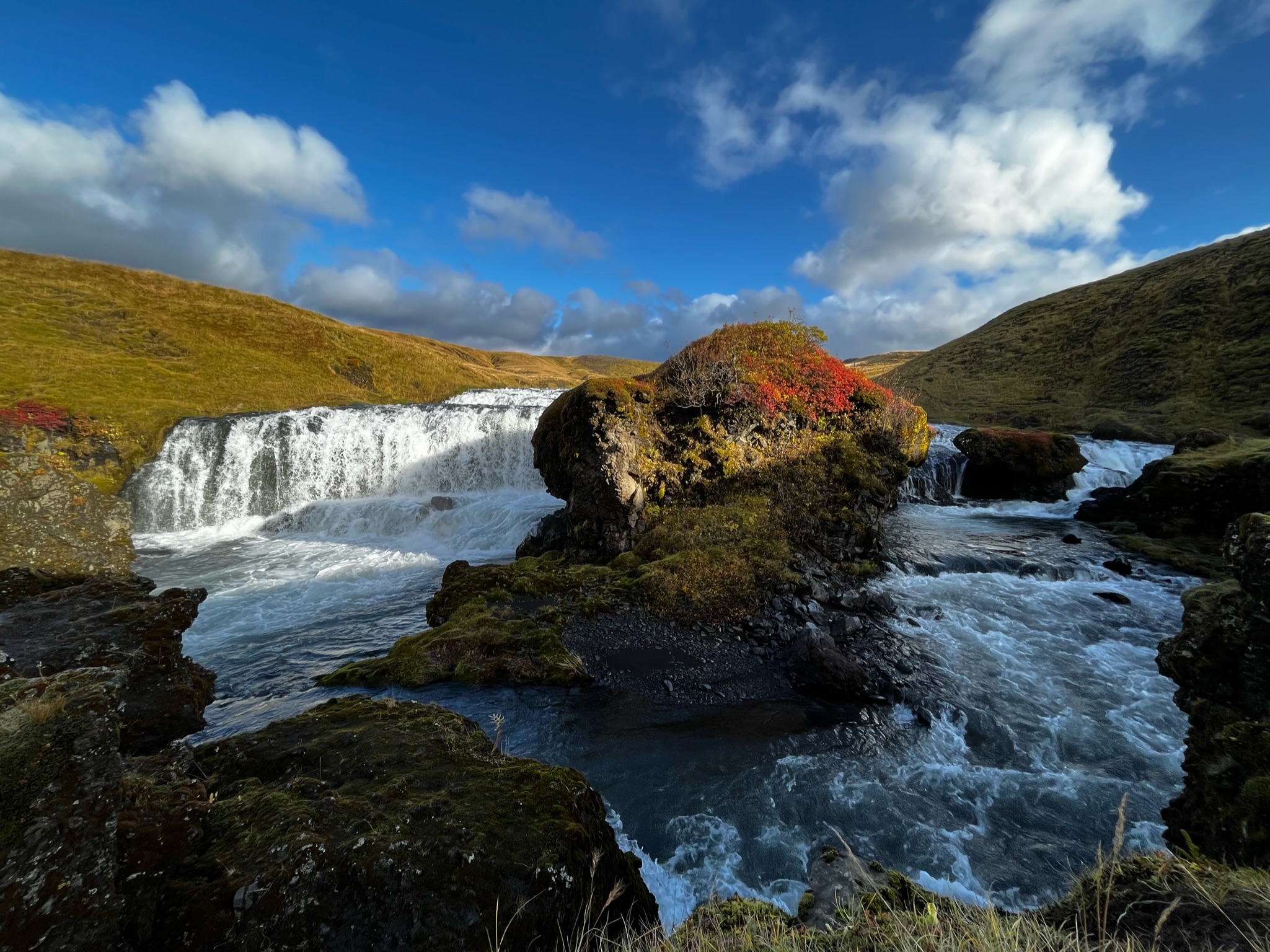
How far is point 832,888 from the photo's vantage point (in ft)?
17.1

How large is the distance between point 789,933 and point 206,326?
7588 centimetres

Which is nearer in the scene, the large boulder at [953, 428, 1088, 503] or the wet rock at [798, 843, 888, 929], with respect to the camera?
the wet rock at [798, 843, 888, 929]

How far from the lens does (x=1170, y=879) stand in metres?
3.39

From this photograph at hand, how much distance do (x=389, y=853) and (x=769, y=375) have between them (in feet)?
65.7

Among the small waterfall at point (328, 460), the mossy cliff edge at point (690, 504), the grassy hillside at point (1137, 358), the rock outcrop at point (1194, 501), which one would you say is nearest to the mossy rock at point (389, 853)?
the mossy cliff edge at point (690, 504)

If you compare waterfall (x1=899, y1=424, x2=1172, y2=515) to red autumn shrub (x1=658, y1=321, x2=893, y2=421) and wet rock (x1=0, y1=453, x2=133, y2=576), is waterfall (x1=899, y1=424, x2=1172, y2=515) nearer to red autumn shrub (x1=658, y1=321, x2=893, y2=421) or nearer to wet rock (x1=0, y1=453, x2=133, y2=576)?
red autumn shrub (x1=658, y1=321, x2=893, y2=421)

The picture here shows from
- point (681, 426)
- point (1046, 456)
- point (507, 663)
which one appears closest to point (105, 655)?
point (507, 663)

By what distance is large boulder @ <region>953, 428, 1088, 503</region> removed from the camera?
29500mm

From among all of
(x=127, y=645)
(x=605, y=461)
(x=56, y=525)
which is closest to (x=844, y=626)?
(x=605, y=461)

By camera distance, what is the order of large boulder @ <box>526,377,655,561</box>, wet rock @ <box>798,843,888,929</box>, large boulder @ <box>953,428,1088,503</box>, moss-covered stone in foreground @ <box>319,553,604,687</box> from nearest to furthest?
wet rock @ <box>798,843,888,929</box>, moss-covered stone in foreground @ <box>319,553,604,687</box>, large boulder @ <box>526,377,655,561</box>, large boulder @ <box>953,428,1088,503</box>

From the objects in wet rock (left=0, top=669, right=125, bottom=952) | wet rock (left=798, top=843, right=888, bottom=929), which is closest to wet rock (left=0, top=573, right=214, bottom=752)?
wet rock (left=0, top=669, right=125, bottom=952)

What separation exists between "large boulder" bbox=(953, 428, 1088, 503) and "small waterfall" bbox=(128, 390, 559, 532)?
2748cm

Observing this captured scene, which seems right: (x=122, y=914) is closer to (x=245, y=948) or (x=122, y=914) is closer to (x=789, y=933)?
(x=245, y=948)

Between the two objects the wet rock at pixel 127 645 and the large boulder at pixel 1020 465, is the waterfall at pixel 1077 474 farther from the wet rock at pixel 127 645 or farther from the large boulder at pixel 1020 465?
the wet rock at pixel 127 645
